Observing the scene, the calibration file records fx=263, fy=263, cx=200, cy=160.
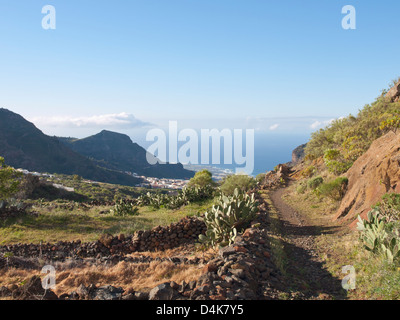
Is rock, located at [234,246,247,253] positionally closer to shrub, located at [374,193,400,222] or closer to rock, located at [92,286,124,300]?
rock, located at [92,286,124,300]

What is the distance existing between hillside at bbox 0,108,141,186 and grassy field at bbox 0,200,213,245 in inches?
3013

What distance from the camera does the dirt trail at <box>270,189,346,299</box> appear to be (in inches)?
201

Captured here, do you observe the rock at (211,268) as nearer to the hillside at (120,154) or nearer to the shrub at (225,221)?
the shrub at (225,221)

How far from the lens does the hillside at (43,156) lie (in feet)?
288

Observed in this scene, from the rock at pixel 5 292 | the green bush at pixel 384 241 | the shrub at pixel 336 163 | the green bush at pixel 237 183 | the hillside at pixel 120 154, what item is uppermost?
the shrub at pixel 336 163

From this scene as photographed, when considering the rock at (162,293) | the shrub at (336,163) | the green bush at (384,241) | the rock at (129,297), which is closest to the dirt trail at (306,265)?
the green bush at (384,241)

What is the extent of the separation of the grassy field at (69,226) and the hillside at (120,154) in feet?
384

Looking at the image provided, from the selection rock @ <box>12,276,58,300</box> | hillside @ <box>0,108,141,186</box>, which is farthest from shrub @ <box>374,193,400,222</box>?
hillside @ <box>0,108,141,186</box>

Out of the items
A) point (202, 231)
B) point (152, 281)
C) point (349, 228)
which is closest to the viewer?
point (152, 281)

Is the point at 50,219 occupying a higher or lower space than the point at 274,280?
lower
